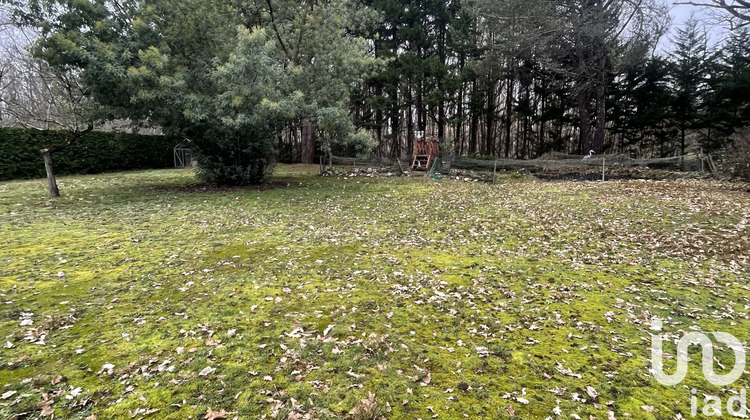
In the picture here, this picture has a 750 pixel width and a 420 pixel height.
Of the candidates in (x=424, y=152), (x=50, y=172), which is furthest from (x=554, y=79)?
(x=50, y=172)

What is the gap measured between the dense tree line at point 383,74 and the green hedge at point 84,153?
24.0ft

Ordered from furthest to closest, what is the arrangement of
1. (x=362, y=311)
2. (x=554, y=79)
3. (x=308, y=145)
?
1. (x=308, y=145)
2. (x=554, y=79)
3. (x=362, y=311)

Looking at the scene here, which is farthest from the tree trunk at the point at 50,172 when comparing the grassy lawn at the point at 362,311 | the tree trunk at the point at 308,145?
the tree trunk at the point at 308,145

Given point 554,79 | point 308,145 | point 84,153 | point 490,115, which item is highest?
point 554,79

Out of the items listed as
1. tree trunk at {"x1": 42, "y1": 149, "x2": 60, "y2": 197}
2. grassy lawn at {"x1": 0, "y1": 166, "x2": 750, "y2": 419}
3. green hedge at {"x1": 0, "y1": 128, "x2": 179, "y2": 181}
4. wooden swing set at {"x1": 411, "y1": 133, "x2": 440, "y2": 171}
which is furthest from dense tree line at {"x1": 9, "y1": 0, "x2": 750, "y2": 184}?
green hedge at {"x1": 0, "y1": 128, "x2": 179, "y2": 181}

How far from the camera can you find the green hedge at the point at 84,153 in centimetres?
1527

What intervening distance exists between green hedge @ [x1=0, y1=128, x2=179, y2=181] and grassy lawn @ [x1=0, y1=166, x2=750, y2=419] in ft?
33.3

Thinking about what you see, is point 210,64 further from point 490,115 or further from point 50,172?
point 490,115

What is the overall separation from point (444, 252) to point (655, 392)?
11.6 feet

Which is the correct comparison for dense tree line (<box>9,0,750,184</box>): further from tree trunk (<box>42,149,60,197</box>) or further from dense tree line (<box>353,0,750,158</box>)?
tree trunk (<box>42,149,60,197</box>)

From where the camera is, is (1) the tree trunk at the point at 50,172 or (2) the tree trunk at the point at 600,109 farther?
(2) the tree trunk at the point at 600,109

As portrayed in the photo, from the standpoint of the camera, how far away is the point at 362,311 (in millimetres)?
3932

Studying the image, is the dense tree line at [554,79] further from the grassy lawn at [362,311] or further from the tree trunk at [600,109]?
the grassy lawn at [362,311]

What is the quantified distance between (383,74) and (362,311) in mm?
20814
